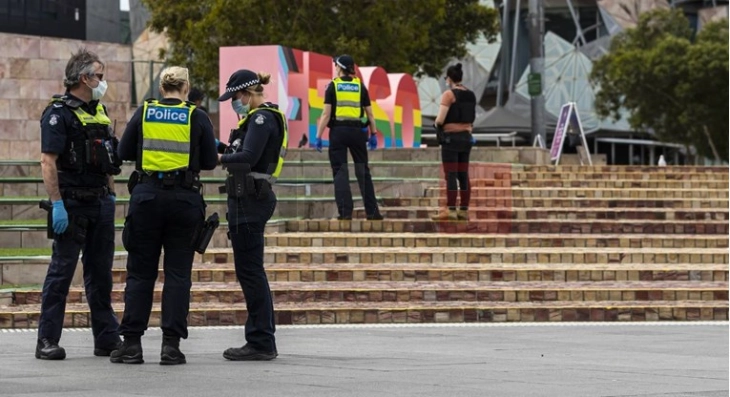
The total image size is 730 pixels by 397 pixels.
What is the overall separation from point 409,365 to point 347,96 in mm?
8476

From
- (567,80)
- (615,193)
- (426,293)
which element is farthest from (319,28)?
(567,80)

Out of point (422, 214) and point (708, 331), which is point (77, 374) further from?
point (422, 214)

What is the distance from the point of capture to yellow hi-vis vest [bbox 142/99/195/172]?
9.42 m

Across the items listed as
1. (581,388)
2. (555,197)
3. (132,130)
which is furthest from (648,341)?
(555,197)

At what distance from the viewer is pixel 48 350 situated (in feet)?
32.1

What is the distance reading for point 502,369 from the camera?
930 centimetres

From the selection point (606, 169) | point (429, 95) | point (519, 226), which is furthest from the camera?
point (429, 95)

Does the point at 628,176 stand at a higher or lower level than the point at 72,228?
higher

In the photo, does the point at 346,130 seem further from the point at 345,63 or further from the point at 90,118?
the point at 90,118

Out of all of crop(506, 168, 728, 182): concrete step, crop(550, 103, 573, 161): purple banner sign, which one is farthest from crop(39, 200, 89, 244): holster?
crop(550, 103, 573, 161): purple banner sign

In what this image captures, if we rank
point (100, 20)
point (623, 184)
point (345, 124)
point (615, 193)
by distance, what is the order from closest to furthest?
point (345, 124)
point (615, 193)
point (623, 184)
point (100, 20)

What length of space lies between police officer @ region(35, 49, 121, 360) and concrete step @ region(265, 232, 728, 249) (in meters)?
7.48

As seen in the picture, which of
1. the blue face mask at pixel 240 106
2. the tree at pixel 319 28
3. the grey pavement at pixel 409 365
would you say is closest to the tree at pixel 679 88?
the tree at pixel 319 28

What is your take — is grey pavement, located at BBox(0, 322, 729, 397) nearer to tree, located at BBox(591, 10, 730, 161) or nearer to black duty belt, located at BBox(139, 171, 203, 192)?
black duty belt, located at BBox(139, 171, 203, 192)
